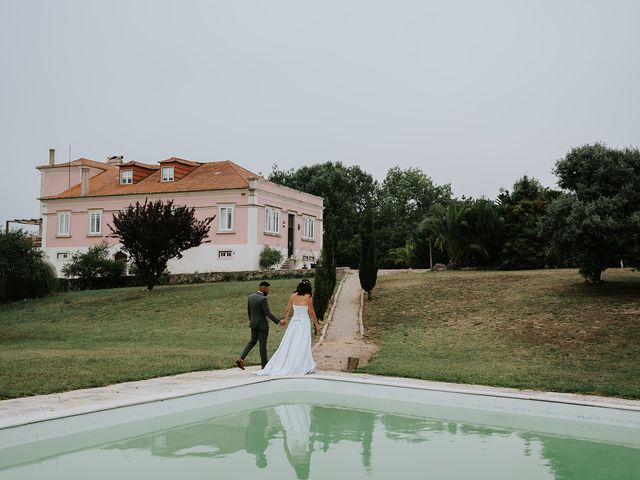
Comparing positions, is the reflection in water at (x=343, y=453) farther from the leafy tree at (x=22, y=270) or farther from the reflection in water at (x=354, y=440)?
the leafy tree at (x=22, y=270)

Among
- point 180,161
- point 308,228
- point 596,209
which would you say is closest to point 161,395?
point 596,209

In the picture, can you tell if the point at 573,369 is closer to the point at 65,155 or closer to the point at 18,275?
the point at 18,275

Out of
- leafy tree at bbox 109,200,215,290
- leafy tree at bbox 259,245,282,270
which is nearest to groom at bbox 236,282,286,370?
leafy tree at bbox 109,200,215,290

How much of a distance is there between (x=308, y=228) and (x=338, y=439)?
122 feet

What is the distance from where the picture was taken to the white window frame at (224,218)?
127 ft

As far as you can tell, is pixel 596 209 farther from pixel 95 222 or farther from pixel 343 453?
pixel 95 222

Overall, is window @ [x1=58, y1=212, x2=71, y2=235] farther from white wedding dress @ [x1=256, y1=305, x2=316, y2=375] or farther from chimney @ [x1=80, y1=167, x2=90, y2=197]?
white wedding dress @ [x1=256, y1=305, x2=316, y2=375]

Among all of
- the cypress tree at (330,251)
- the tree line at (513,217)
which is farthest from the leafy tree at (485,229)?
the cypress tree at (330,251)

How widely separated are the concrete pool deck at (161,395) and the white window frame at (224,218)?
27.1m

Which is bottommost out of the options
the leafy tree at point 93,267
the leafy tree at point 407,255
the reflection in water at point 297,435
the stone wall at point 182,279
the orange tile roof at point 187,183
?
the reflection in water at point 297,435

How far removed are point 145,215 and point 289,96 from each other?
395 inches

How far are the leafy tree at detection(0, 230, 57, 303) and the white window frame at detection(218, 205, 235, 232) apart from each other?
10314mm

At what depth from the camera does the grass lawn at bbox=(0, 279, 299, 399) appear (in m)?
11.4

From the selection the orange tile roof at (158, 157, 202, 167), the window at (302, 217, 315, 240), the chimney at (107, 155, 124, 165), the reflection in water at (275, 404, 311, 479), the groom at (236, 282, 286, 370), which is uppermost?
the chimney at (107, 155, 124, 165)
